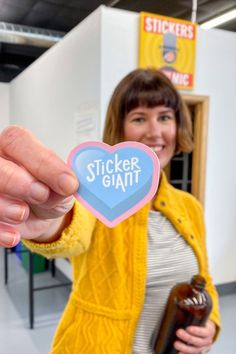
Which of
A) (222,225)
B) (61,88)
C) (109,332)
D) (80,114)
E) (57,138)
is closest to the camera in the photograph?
(109,332)

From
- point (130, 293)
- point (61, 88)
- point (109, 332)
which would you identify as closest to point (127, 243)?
point (130, 293)

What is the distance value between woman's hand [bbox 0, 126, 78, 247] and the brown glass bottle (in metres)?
0.54

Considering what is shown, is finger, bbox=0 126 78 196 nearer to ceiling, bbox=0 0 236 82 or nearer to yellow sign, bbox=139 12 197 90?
yellow sign, bbox=139 12 197 90

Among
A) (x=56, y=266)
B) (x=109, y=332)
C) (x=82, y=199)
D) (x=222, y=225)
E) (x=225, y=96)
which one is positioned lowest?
(x=56, y=266)

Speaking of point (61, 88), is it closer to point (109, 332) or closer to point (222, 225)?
point (222, 225)

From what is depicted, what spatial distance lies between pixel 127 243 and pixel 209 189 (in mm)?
2614

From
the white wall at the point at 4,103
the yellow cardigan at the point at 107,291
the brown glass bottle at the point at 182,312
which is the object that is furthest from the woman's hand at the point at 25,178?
the white wall at the point at 4,103

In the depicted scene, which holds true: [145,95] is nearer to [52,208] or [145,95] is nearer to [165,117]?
[165,117]

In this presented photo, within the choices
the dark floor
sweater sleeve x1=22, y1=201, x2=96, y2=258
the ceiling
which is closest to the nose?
sweater sleeve x1=22, y1=201, x2=96, y2=258

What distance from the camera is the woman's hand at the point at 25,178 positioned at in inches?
18.7

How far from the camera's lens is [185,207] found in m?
1.10

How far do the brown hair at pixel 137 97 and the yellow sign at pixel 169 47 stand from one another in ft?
5.81

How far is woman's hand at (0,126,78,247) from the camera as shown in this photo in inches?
18.7

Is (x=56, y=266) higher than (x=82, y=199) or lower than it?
lower
